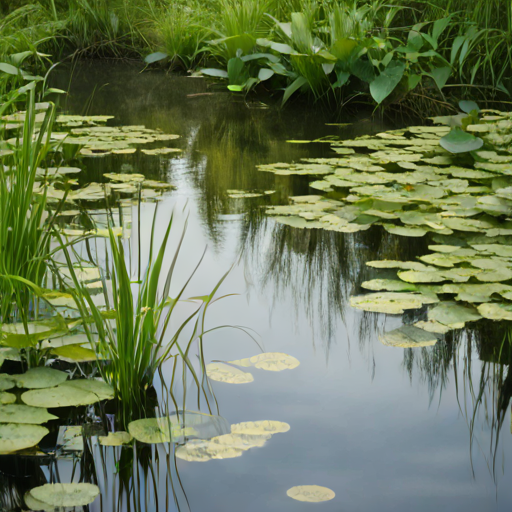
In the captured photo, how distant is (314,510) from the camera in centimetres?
99

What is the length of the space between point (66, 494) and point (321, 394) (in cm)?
54

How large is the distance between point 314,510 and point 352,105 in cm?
363

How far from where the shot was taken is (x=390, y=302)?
1647 mm

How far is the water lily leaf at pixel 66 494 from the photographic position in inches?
37.4

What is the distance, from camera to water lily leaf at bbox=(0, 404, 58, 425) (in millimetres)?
1113

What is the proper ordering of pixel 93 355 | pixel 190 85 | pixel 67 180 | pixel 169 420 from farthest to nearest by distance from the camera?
pixel 190 85
pixel 67 180
pixel 93 355
pixel 169 420

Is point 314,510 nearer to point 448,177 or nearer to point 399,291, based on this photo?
point 399,291

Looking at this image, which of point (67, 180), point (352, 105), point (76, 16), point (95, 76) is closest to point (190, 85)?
point (95, 76)

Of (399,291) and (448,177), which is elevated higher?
(448,177)

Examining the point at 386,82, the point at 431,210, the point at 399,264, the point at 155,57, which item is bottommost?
the point at 399,264

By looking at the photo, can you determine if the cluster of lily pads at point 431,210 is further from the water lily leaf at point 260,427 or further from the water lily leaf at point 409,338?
the water lily leaf at point 260,427

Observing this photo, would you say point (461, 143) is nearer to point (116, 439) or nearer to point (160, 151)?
point (160, 151)

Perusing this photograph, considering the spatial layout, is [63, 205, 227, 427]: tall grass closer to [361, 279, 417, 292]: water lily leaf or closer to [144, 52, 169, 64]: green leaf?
[361, 279, 417, 292]: water lily leaf

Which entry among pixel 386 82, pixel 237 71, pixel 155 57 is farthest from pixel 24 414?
pixel 155 57
